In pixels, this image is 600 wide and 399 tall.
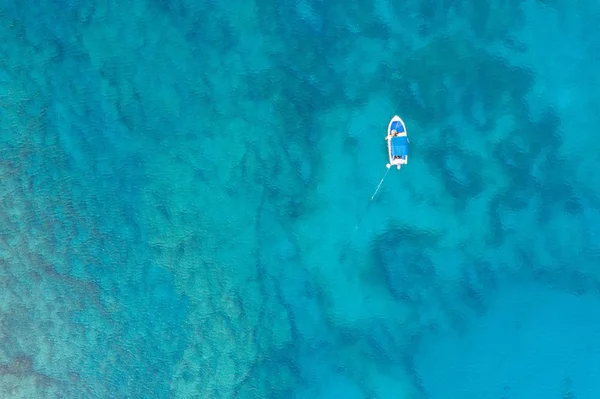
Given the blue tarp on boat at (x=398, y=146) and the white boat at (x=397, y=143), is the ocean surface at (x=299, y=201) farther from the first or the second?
the blue tarp on boat at (x=398, y=146)

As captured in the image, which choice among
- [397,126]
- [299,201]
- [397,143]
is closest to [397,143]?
[397,143]

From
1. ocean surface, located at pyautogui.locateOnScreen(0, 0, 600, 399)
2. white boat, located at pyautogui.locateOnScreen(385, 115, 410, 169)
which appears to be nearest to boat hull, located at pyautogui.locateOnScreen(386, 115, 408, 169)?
white boat, located at pyautogui.locateOnScreen(385, 115, 410, 169)

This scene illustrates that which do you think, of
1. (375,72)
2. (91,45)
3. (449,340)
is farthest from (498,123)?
(91,45)

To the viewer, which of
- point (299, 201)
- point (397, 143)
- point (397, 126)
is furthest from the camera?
point (299, 201)

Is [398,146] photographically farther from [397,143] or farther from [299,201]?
[299,201]

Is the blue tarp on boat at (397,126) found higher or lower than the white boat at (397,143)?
higher

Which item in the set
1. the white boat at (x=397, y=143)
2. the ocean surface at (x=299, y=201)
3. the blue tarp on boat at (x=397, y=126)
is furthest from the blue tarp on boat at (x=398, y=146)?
the ocean surface at (x=299, y=201)
